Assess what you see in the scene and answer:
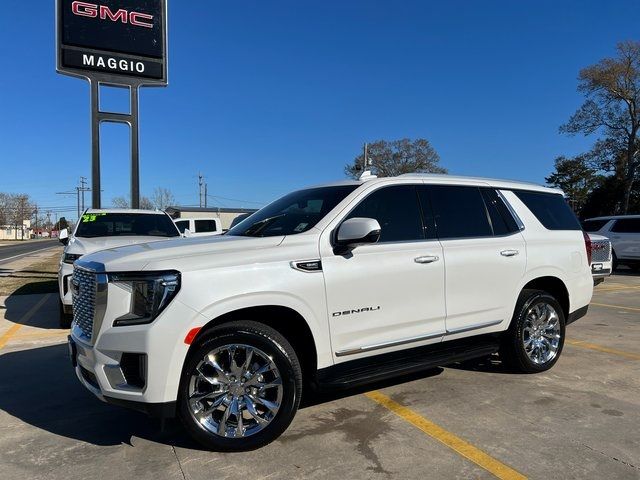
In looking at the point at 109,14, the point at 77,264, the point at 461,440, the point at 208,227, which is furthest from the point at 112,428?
the point at 208,227

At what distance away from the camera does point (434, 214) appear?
4617 millimetres

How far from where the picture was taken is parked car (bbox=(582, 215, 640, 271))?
17.3 meters

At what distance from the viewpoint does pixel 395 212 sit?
442 centimetres

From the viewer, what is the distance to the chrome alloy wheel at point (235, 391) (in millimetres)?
3468

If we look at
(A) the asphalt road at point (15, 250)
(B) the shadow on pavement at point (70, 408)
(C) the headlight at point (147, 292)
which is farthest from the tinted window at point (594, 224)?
(A) the asphalt road at point (15, 250)

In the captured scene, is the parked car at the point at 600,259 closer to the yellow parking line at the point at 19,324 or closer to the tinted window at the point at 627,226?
the yellow parking line at the point at 19,324

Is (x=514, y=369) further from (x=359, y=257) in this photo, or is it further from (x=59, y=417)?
(x=59, y=417)

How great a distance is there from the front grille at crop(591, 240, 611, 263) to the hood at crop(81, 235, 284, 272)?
211 inches

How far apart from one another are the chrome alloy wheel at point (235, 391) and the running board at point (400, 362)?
42cm

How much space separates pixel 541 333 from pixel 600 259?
2.73 metres

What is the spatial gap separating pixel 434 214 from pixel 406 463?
6.99 ft

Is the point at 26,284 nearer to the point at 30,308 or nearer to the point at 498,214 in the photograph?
the point at 30,308

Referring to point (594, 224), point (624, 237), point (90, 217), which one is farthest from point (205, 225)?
point (624, 237)

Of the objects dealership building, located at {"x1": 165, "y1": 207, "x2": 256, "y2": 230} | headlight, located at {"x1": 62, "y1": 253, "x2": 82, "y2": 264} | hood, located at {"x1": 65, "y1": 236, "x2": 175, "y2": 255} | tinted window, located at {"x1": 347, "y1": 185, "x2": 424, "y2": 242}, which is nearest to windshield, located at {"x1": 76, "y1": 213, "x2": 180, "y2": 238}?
hood, located at {"x1": 65, "y1": 236, "x2": 175, "y2": 255}
